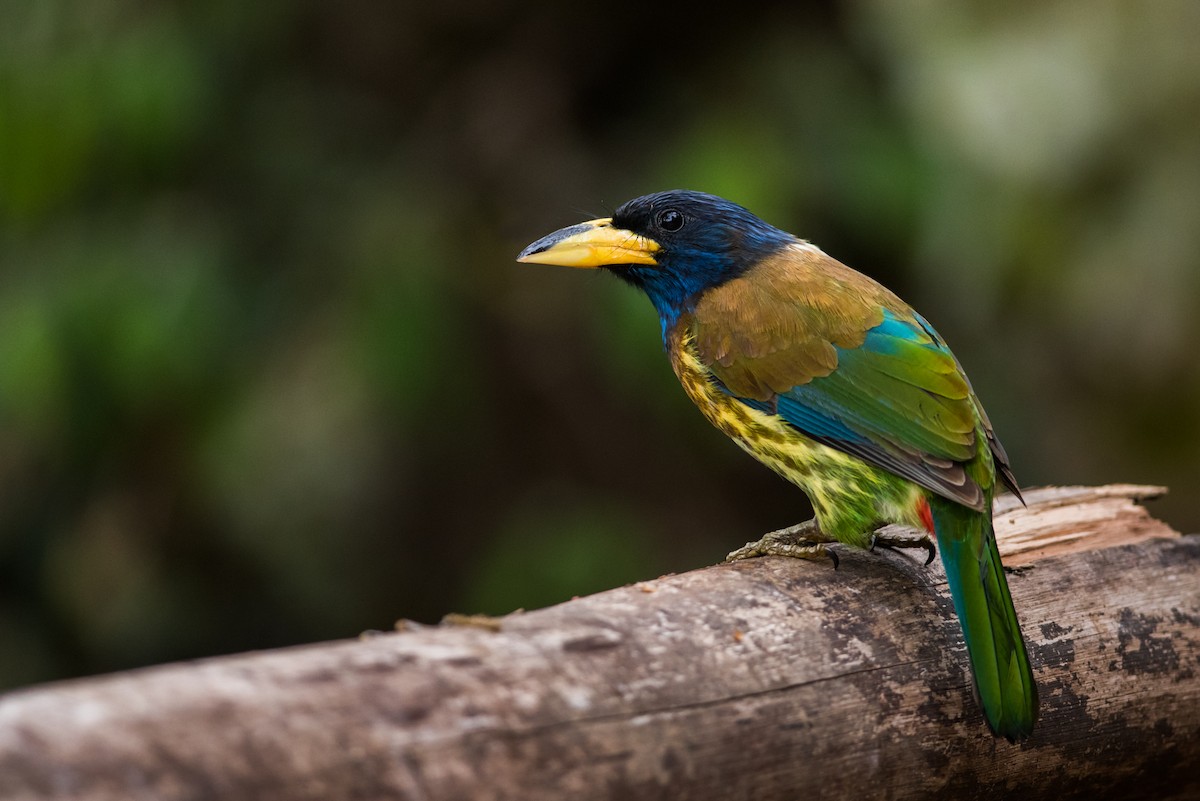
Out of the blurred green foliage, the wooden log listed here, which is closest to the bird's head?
the blurred green foliage

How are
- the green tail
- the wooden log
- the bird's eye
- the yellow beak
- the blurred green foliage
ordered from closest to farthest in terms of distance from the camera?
the wooden log < the green tail < the yellow beak < the bird's eye < the blurred green foliage

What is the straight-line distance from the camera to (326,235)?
449cm

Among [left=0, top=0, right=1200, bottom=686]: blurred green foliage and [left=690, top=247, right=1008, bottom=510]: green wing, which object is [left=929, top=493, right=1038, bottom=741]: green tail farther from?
[left=0, top=0, right=1200, bottom=686]: blurred green foliage

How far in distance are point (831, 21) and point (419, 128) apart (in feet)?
4.54

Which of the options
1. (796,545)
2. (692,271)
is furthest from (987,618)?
(692,271)

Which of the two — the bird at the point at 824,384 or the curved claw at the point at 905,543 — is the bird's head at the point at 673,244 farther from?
the curved claw at the point at 905,543

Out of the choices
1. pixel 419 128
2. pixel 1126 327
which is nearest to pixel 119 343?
pixel 419 128

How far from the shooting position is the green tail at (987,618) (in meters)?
2.19

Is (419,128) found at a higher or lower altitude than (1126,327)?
higher

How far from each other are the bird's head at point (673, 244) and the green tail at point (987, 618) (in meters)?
0.88

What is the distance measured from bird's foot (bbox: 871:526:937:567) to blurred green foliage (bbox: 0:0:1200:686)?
4.03ft

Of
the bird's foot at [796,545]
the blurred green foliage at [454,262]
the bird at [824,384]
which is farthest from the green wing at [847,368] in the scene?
the blurred green foliage at [454,262]

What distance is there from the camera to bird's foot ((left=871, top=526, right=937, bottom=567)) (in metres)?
2.81

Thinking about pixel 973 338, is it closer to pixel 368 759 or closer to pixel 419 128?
pixel 419 128
